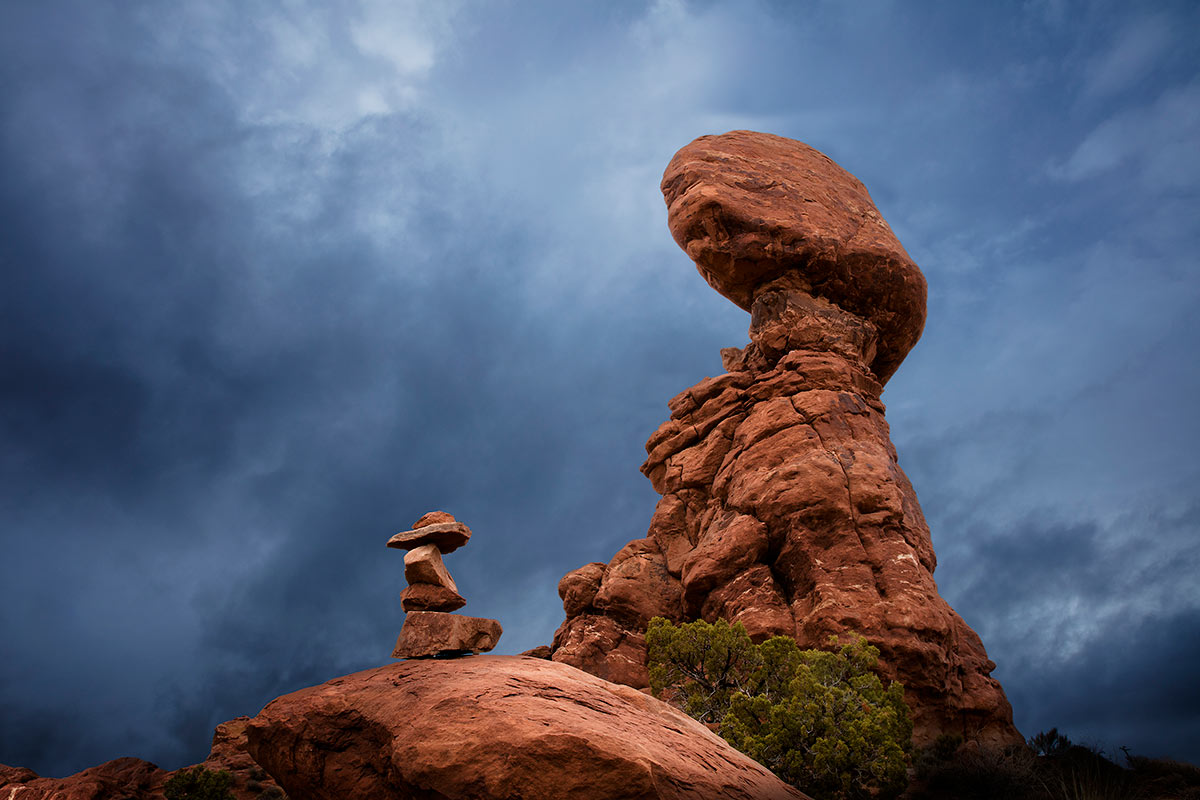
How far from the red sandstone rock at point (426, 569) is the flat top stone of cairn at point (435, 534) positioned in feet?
0.85

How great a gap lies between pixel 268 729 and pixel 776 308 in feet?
86.3

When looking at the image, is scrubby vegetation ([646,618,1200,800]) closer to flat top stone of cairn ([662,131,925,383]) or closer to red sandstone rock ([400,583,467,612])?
red sandstone rock ([400,583,467,612])

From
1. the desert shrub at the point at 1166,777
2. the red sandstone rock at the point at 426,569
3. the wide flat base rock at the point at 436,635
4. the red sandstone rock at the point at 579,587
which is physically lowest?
the desert shrub at the point at 1166,777

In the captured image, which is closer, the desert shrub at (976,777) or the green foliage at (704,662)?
the desert shrub at (976,777)

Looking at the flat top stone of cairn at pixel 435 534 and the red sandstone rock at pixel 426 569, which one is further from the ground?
the flat top stone of cairn at pixel 435 534

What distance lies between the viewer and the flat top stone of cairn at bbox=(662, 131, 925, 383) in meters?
32.6

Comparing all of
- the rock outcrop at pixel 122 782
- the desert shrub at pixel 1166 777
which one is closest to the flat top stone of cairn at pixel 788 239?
the desert shrub at pixel 1166 777

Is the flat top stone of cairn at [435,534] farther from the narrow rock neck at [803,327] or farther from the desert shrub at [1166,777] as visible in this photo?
the narrow rock neck at [803,327]

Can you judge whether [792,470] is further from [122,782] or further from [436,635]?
[122,782]

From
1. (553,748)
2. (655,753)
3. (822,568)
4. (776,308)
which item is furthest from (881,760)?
(776,308)

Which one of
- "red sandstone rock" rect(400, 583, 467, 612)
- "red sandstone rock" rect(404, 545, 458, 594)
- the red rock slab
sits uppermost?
the red rock slab

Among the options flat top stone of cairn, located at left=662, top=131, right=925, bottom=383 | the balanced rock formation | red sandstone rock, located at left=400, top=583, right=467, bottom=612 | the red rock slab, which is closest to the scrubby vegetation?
the balanced rock formation

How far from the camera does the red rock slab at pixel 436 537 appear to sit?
14602 millimetres

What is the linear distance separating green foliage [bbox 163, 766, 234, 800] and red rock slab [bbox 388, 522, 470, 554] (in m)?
9.78
